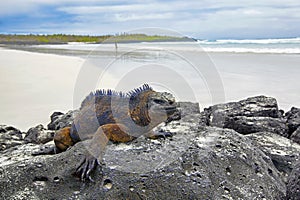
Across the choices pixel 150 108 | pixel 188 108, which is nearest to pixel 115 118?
pixel 150 108

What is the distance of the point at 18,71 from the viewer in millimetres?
15008

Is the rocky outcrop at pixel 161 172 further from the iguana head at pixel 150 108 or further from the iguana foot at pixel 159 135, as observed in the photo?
the iguana head at pixel 150 108

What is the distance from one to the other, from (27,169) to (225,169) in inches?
68.0

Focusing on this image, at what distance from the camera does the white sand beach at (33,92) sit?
8438mm

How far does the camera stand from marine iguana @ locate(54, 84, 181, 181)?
329 centimetres

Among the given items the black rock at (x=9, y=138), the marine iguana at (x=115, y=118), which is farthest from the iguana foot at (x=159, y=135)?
the black rock at (x=9, y=138)

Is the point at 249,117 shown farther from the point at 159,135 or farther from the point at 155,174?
the point at 155,174

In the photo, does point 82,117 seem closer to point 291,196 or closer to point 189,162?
point 189,162

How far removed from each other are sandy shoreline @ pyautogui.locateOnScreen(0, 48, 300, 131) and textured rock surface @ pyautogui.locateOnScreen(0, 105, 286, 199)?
5.00m

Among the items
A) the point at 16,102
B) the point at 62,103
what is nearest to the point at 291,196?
the point at 62,103

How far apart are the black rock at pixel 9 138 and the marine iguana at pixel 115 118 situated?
1.69 m

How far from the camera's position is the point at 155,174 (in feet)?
9.50

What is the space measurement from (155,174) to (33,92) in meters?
8.72

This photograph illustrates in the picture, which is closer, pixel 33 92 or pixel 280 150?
pixel 280 150
